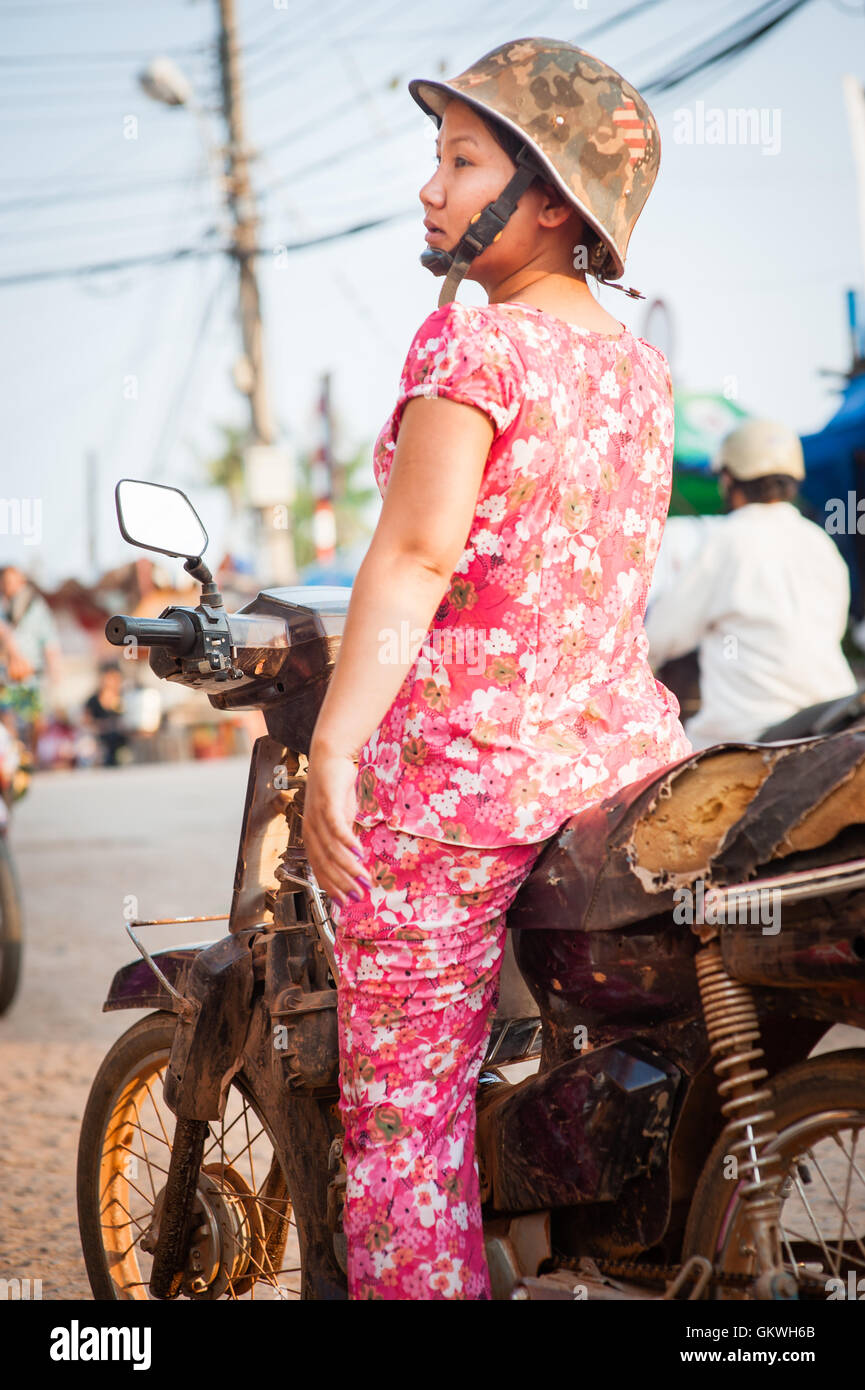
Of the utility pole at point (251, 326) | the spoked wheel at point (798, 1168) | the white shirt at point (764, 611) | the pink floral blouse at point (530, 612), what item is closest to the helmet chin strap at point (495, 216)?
the pink floral blouse at point (530, 612)

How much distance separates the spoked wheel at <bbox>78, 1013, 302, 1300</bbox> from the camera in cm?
247

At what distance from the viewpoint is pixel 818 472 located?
10.7 meters

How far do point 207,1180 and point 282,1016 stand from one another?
1.57 ft

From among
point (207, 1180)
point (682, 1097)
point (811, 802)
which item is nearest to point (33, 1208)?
point (207, 1180)

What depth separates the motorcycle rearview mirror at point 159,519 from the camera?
84.1 inches

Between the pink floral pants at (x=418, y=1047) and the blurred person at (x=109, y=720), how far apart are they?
21.9 meters

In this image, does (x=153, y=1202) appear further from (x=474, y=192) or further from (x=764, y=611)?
(x=764, y=611)

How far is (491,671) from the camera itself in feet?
6.11

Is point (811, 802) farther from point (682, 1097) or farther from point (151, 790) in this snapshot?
point (151, 790)

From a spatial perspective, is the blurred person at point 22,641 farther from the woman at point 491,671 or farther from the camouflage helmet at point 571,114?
the camouflage helmet at point 571,114

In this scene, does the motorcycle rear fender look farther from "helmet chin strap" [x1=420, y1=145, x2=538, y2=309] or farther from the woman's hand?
"helmet chin strap" [x1=420, y1=145, x2=538, y2=309]

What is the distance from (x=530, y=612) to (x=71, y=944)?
19.9ft

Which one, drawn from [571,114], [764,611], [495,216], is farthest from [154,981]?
[764,611]
